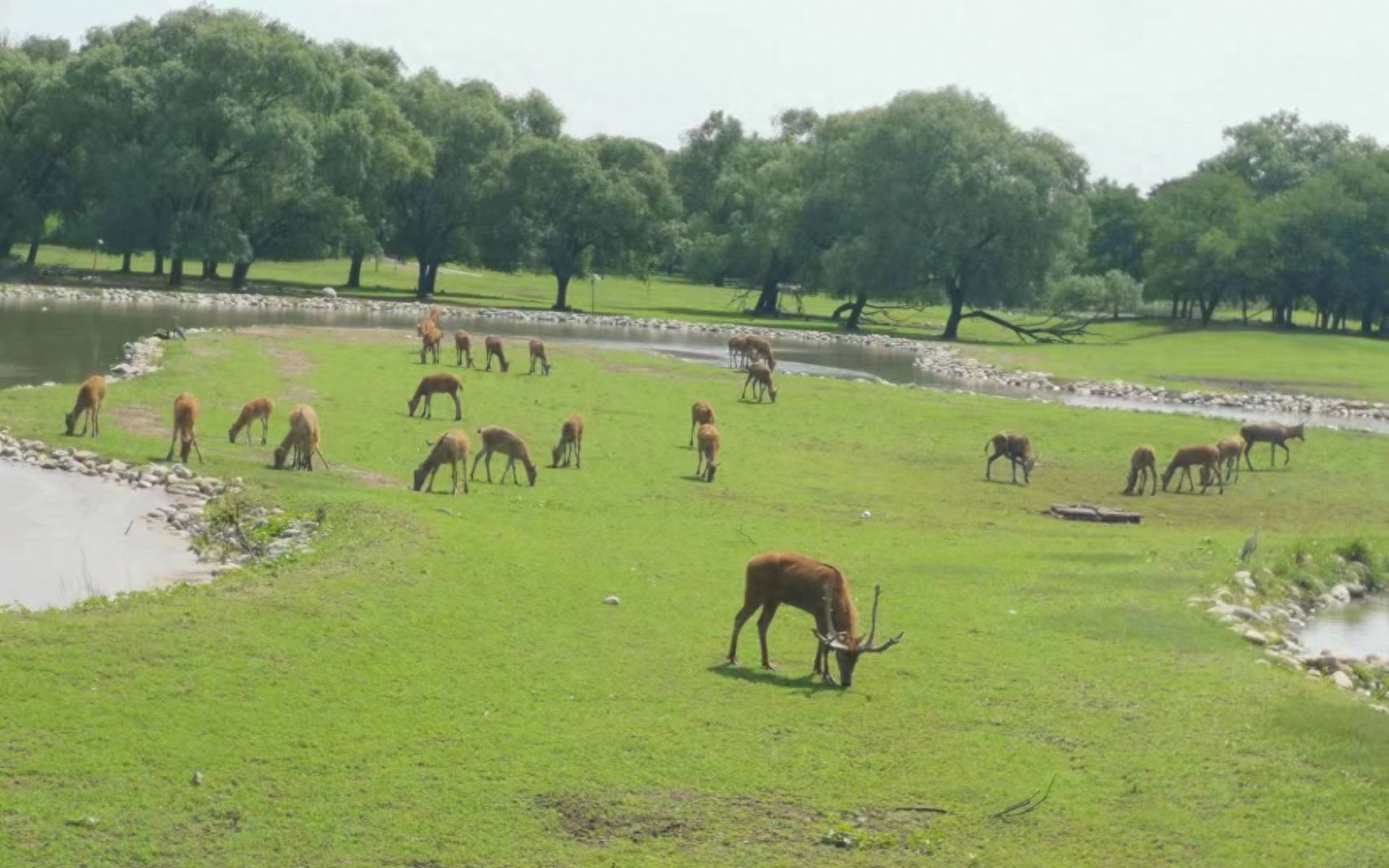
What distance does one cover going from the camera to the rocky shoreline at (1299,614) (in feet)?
59.0

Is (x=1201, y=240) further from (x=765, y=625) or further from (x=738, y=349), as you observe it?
(x=765, y=625)

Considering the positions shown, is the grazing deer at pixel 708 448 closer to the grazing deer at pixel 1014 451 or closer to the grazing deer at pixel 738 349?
the grazing deer at pixel 1014 451

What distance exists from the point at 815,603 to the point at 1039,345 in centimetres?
Answer: 6736

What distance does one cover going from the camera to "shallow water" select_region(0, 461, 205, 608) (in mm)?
19375

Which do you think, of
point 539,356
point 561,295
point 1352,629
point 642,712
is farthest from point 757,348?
point 561,295

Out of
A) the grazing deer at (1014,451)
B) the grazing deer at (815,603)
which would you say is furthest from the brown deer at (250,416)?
the grazing deer at (815,603)

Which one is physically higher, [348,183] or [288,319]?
[348,183]

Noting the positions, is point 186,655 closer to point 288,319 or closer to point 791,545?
point 791,545

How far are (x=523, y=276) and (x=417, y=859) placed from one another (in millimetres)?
114141

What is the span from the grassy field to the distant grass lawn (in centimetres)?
4209

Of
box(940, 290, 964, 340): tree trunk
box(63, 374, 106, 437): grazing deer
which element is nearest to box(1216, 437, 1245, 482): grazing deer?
box(63, 374, 106, 437): grazing deer

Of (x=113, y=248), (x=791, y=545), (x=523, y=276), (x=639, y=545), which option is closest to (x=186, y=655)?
(x=639, y=545)

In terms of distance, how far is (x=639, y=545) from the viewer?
22.3m

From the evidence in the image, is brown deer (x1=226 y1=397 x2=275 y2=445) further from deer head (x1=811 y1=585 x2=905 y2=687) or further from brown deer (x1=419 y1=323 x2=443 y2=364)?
brown deer (x1=419 y1=323 x2=443 y2=364)
